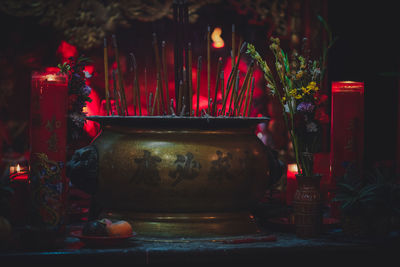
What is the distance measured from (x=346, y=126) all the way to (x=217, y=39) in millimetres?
2229

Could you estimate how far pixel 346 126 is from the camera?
2229 mm

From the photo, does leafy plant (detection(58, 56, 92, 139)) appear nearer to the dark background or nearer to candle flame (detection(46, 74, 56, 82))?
candle flame (detection(46, 74, 56, 82))

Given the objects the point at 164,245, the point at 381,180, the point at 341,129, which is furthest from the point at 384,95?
the point at 164,245

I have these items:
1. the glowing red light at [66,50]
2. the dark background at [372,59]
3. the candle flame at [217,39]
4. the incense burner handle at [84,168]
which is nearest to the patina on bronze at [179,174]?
the incense burner handle at [84,168]

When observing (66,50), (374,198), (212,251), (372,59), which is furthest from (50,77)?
(66,50)

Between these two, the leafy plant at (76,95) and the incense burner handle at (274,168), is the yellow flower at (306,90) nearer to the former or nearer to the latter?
the incense burner handle at (274,168)

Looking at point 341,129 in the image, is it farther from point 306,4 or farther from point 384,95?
point 306,4

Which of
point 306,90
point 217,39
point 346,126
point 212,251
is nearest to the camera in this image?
point 212,251

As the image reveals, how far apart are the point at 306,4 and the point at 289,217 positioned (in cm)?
236

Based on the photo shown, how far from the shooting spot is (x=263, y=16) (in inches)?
173

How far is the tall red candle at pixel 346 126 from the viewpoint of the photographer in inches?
87.0

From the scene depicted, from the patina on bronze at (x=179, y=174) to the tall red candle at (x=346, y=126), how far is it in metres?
0.37

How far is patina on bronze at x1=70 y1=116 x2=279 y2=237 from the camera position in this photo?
1893mm

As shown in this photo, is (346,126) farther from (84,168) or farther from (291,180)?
(84,168)
